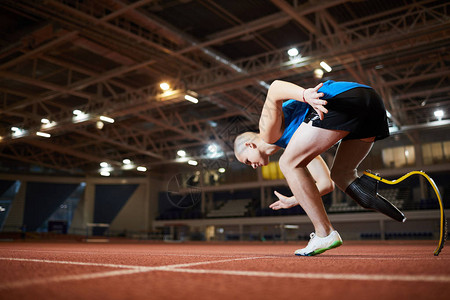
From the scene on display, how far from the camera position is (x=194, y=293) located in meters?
0.97

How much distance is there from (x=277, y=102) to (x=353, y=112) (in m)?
0.45

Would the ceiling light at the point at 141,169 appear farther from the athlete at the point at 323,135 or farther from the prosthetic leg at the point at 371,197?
the prosthetic leg at the point at 371,197

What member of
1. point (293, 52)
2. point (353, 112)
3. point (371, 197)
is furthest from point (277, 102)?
point (293, 52)

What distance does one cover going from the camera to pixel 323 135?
7.28 ft

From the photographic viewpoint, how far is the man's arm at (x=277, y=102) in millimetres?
2027

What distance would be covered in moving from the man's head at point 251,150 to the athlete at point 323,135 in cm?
2

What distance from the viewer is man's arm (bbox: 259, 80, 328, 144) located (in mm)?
2027

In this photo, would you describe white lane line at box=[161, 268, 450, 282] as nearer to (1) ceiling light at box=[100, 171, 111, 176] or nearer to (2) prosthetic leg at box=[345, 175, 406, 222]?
(2) prosthetic leg at box=[345, 175, 406, 222]

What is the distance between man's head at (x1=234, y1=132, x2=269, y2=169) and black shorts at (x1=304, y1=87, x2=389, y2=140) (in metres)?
0.58

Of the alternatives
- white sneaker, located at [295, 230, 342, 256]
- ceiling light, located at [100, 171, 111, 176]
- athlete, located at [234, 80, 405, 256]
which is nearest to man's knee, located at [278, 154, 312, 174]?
athlete, located at [234, 80, 405, 256]

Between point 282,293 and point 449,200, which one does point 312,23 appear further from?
point 449,200

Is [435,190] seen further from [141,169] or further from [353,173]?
[141,169]

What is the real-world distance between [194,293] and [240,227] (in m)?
22.1

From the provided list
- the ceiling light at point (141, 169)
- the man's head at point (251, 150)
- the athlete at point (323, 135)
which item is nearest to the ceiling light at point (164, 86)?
the man's head at point (251, 150)
